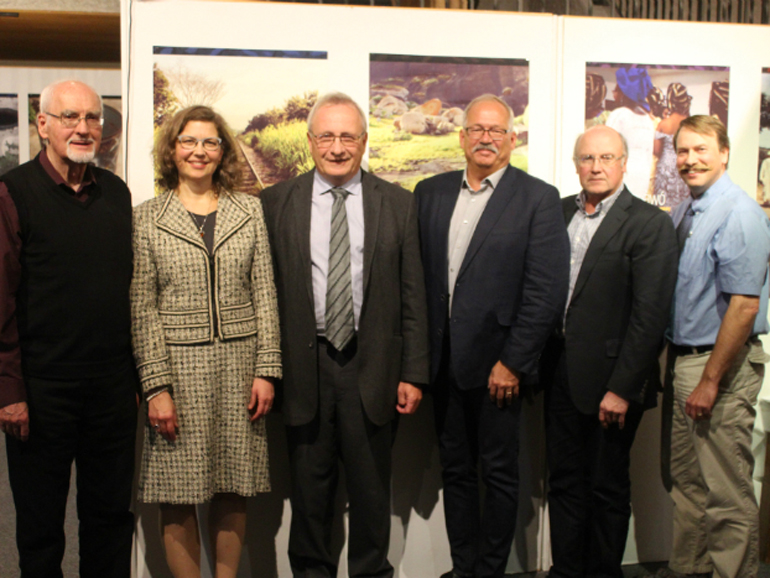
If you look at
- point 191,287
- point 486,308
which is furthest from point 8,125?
point 486,308

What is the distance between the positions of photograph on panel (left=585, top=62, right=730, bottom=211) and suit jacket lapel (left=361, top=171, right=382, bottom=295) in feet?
4.28

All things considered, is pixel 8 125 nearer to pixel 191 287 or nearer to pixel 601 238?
pixel 191 287

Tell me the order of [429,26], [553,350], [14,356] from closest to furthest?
[14,356] → [553,350] → [429,26]

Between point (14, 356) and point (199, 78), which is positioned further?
point (199, 78)

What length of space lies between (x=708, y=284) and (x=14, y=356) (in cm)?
254

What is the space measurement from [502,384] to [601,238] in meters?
0.70

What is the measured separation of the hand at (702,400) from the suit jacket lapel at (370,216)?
138cm

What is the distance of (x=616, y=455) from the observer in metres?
2.56

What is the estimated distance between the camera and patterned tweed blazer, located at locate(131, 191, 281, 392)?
7.22ft

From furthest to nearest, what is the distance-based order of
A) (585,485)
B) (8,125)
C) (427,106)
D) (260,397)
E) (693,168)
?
1. (8,125)
2. (427,106)
3. (585,485)
4. (693,168)
5. (260,397)

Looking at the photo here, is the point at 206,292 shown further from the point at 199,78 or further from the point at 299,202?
the point at 199,78

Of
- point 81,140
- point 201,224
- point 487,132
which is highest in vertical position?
point 487,132

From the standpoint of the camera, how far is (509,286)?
2443 mm

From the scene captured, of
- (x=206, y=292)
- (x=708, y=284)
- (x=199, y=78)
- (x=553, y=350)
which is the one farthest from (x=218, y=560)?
(x=708, y=284)
